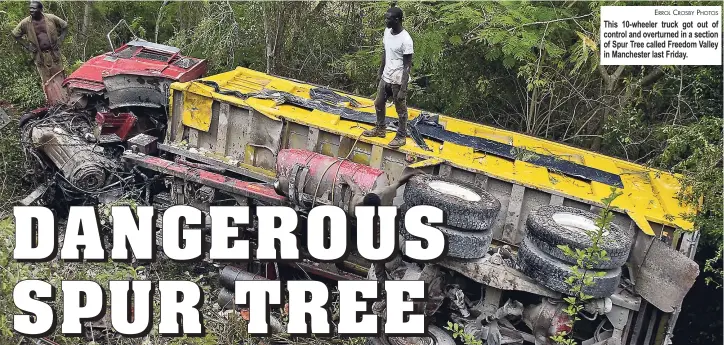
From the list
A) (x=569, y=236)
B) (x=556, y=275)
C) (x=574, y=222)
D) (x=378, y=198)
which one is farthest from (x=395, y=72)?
(x=556, y=275)

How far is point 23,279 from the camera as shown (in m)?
5.07

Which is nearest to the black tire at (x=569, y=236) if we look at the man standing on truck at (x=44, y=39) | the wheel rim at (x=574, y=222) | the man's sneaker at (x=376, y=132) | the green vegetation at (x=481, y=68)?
the wheel rim at (x=574, y=222)

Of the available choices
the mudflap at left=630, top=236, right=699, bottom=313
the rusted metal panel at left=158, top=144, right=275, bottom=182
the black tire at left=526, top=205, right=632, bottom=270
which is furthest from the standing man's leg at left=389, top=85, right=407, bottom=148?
the mudflap at left=630, top=236, right=699, bottom=313

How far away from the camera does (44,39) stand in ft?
27.4

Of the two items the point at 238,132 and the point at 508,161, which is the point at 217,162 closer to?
the point at 238,132

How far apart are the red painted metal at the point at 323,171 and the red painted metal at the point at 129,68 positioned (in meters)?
2.17

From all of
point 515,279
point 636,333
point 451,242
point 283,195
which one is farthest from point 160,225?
point 636,333

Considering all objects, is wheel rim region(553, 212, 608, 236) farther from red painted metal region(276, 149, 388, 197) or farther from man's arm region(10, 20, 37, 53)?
man's arm region(10, 20, 37, 53)

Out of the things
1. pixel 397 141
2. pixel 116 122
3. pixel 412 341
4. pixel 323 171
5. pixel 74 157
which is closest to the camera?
pixel 412 341

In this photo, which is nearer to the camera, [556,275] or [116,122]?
[556,275]

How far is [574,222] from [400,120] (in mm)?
1886

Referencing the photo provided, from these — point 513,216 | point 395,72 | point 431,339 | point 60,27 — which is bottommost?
point 431,339

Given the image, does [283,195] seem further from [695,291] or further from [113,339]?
[695,291]

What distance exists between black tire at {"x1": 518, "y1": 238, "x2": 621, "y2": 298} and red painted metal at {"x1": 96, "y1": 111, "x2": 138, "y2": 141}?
15.5 feet
